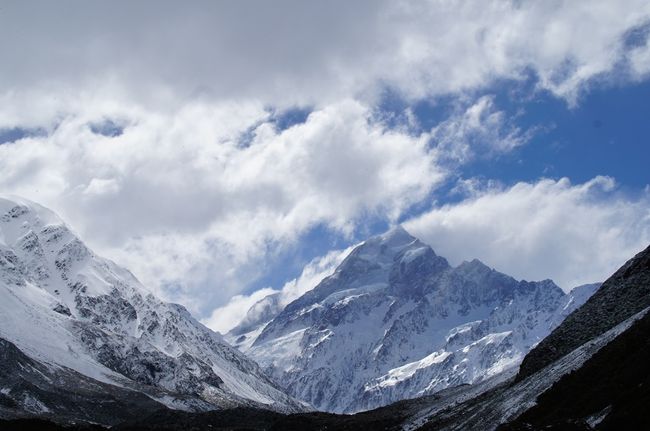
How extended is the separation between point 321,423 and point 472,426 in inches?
3138

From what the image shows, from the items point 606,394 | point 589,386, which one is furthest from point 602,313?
point 606,394

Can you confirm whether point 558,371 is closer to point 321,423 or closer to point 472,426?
point 472,426

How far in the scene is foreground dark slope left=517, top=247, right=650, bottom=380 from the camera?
10909cm

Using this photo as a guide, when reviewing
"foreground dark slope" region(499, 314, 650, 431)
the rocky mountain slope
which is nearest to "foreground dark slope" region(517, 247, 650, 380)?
the rocky mountain slope

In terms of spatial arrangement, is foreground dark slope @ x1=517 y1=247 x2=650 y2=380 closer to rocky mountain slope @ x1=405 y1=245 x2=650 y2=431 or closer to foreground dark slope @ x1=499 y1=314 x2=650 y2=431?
rocky mountain slope @ x1=405 y1=245 x2=650 y2=431

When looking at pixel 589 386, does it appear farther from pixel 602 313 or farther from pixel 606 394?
pixel 602 313

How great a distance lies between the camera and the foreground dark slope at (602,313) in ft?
358

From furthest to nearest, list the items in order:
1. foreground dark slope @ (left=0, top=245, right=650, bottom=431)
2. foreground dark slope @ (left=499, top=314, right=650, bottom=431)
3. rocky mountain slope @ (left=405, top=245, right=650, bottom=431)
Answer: rocky mountain slope @ (left=405, top=245, right=650, bottom=431), foreground dark slope @ (left=0, top=245, right=650, bottom=431), foreground dark slope @ (left=499, top=314, right=650, bottom=431)

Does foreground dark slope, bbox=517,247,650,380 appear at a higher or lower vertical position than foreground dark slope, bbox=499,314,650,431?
higher

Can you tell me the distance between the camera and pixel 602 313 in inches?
4476

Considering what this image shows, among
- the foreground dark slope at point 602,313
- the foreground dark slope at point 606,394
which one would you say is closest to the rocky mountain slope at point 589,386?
the foreground dark slope at point 606,394

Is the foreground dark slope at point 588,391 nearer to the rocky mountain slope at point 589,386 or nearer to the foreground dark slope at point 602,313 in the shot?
the rocky mountain slope at point 589,386

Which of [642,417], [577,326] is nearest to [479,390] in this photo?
[577,326]

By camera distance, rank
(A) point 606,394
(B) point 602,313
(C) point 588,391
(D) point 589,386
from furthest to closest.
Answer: (B) point 602,313
(D) point 589,386
(C) point 588,391
(A) point 606,394
